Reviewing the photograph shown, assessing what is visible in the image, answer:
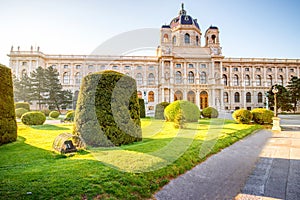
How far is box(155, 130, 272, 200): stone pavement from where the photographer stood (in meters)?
3.61

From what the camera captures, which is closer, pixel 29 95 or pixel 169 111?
pixel 169 111

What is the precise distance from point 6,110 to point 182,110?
9.43m

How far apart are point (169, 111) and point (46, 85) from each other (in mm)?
26424

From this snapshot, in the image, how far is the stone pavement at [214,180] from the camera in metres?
3.61

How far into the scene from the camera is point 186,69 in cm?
4688

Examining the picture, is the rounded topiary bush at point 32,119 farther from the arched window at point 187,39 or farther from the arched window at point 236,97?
the arched window at point 236,97

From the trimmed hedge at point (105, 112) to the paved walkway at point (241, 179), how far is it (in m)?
2.82

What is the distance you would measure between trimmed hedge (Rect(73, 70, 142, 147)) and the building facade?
3654cm

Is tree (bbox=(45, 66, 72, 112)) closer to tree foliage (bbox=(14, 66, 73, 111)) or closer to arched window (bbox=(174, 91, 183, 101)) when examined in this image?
tree foliage (bbox=(14, 66, 73, 111))

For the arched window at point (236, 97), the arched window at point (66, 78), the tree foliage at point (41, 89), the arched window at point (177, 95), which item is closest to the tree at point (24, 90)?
the tree foliage at point (41, 89)

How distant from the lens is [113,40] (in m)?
10.4

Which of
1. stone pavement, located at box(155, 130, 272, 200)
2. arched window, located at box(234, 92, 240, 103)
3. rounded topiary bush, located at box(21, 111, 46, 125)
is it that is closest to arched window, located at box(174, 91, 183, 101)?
arched window, located at box(234, 92, 240, 103)

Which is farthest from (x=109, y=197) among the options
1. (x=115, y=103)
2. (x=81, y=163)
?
(x=115, y=103)

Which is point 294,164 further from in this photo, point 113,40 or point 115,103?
point 113,40
